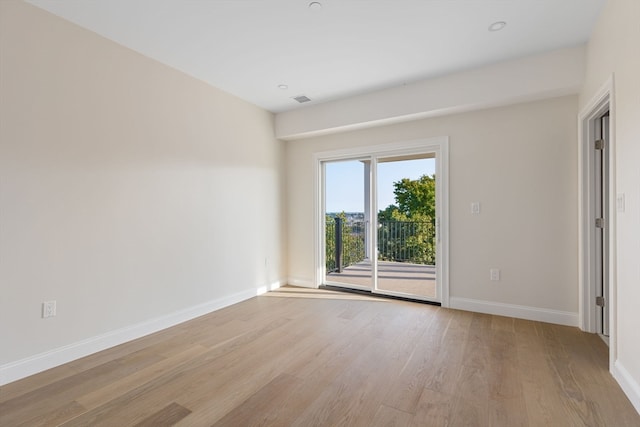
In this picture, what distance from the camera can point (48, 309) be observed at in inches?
90.8

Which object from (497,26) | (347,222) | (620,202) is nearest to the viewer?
(620,202)

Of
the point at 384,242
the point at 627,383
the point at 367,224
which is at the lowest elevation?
the point at 627,383

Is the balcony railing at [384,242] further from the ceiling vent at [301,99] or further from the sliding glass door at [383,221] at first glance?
the ceiling vent at [301,99]

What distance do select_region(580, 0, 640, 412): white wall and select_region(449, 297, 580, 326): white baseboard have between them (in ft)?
3.56

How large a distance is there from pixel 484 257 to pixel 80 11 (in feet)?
14.4

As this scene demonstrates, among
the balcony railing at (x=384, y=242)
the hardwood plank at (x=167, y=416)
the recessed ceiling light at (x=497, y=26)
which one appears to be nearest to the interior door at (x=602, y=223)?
the recessed ceiling light at (x=497, y=26)

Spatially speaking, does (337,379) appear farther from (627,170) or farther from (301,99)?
(301,99)

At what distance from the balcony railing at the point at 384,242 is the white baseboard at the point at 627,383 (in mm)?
2003

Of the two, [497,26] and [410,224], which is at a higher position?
[497,26]

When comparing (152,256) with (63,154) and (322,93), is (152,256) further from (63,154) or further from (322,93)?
(322,93)

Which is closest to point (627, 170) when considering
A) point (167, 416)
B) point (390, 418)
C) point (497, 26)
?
point (497, 26)

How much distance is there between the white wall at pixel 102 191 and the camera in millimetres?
2162

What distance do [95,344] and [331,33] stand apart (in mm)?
3312

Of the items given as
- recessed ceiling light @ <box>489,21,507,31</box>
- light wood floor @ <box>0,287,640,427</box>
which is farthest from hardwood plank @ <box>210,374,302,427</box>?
recessed ceiling light @ <box>489,21,507,31</box>
